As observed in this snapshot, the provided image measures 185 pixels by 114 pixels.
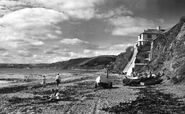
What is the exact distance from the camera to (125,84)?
39.8 metres

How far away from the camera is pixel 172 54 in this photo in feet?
171

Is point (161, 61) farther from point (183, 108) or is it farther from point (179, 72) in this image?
point (183, 108)

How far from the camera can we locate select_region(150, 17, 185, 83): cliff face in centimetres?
3691

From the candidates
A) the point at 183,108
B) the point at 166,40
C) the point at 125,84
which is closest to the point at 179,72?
the point at 125,84

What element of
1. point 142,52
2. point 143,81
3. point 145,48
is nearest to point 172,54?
point 143,81

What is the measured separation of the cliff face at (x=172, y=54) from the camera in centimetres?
3691

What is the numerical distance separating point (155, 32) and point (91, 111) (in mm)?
87834

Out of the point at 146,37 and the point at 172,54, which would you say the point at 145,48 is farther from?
the point at 172,54

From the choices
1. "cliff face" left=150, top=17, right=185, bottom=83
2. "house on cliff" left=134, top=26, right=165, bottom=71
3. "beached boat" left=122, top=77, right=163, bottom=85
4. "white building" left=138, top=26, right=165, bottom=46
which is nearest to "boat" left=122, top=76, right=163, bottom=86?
"beached boat" left=122, top=77, right=163, bottom=85

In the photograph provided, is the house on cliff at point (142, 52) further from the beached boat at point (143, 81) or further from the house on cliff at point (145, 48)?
the beached boat at point (143, 81)

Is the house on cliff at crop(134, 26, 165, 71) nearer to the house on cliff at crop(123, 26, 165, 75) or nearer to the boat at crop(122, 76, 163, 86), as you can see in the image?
the house on cliff at crop(123, 26, 165, 75)

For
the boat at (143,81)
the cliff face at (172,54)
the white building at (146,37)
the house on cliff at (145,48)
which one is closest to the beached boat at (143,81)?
the boat at (143,81)

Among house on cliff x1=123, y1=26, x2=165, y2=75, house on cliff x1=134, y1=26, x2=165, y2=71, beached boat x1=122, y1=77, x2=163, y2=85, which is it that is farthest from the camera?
house on cliff x1=123, y1=26, x2=165, y2=75

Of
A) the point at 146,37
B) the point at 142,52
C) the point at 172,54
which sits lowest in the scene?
the point at 172,54
